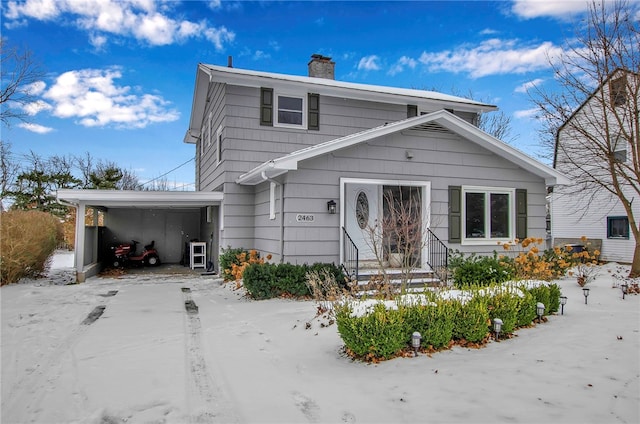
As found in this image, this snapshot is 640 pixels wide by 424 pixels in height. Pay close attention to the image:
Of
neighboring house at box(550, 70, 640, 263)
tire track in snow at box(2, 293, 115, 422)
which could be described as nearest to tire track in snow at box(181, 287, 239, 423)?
tire track in snow at box(2, 293, 115, 422)

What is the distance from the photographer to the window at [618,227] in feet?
53.1

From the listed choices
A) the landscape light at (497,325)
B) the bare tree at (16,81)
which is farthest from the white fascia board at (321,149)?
the bare tree at (16,81)

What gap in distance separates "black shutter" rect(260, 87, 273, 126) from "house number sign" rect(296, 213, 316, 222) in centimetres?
366

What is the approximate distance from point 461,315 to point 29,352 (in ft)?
17.0

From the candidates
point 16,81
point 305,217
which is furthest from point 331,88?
point 16,81

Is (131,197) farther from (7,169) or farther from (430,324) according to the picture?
(7,169)

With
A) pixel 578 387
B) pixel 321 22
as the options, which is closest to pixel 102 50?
pixel 321 22

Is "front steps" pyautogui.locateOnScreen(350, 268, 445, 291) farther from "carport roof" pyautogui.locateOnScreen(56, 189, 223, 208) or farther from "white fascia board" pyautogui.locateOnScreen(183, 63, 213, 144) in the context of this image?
"white fascia board" pyautogui.locateOnScreen(183, 63, 213, 144)

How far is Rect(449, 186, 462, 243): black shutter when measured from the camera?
32.2ft

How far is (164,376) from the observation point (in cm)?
430

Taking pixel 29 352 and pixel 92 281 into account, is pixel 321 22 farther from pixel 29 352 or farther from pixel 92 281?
pixel 29 352

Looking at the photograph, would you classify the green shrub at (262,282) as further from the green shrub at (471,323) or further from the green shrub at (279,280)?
the green shrub at (471,323)

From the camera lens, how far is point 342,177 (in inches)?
355

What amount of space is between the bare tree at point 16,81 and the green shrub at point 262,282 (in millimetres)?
12948
